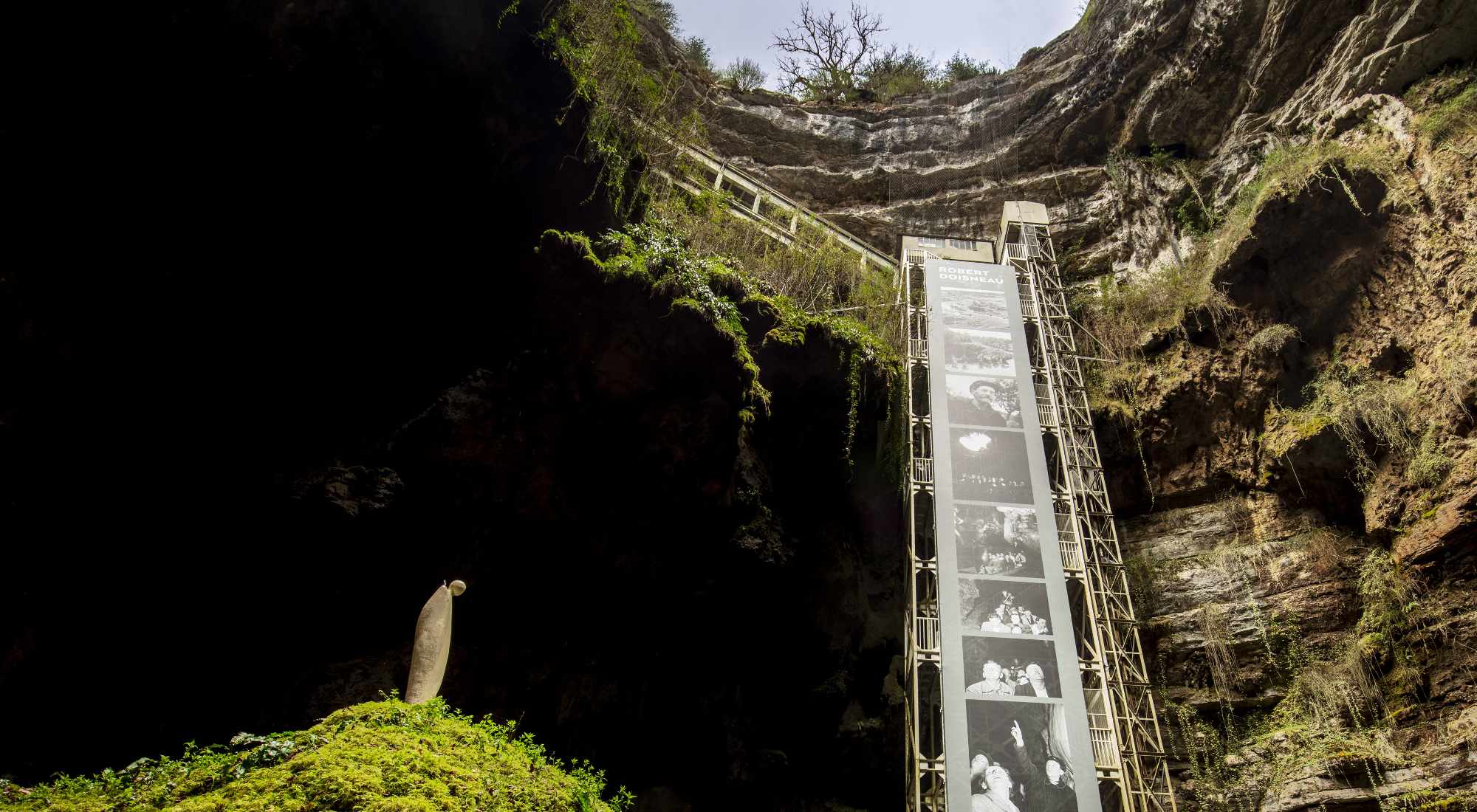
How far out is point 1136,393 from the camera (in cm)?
1190

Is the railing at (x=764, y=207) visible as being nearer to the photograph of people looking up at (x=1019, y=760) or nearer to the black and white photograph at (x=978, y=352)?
the black and white photograph at (x=978, y=352)

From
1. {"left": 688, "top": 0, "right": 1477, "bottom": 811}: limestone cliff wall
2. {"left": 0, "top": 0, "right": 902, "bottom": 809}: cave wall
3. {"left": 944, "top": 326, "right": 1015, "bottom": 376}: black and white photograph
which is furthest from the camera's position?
{"left": 944, "top": 326, "right": 1015, "bottom": 376}: black and white photograph

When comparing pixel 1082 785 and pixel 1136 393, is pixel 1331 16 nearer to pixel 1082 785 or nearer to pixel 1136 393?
pixel 1136 393

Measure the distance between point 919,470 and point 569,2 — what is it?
7.78 meters

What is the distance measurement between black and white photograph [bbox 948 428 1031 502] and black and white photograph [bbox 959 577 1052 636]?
50.1 inches

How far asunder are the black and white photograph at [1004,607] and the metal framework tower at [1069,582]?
0.46m

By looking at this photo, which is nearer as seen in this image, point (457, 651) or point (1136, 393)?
point (457, 651)

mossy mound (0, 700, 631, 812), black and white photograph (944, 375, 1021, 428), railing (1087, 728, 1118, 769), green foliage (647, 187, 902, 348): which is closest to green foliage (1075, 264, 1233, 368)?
black and white photograph (944, 375, 1021, 428)

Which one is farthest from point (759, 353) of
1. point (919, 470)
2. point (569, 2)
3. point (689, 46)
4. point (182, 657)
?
point (689, 46)

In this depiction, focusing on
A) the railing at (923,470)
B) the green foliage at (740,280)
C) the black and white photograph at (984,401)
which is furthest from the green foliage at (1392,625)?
the green foliage at (740,280)

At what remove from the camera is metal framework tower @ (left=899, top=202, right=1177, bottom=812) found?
876 cm

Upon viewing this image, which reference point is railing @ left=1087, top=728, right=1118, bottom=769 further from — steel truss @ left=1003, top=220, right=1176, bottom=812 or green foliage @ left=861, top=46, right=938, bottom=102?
green foliage @ left=861, top=46, right=938, bottom=102

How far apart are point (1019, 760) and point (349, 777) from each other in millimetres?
7128

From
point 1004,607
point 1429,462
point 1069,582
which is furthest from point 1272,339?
point 1004,607
